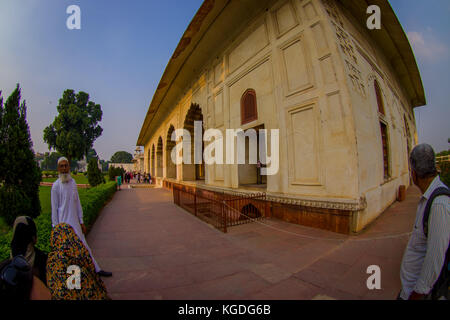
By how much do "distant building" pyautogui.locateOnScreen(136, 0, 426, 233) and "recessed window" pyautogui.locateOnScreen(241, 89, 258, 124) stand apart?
42 millimetres

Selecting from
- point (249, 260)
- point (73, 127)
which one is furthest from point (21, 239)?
point (73, 127)

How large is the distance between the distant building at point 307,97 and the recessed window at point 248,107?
4 cm

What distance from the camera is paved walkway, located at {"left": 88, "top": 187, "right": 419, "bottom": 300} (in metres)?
2.25

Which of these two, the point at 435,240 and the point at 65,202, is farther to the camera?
the point at 65,202

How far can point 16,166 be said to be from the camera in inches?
163

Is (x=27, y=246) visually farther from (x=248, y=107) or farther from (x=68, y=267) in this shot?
(x=248, y=107)

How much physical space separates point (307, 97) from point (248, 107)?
2.42m

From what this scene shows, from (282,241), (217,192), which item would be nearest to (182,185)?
(217,192)

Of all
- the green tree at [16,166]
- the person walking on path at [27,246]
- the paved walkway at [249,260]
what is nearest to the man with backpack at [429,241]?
the paved walkway at [249,260]

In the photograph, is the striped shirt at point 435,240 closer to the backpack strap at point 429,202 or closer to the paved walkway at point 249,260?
the backpack strap at point 429,202

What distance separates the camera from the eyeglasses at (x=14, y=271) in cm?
120

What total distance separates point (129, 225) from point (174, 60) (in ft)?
26.8

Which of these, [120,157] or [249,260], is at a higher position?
[120,157]

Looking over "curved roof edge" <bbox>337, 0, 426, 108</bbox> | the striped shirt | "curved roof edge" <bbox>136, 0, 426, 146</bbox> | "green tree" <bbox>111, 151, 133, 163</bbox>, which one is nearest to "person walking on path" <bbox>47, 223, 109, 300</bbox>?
the striped shirt
